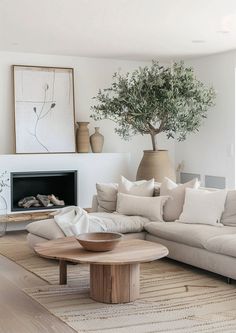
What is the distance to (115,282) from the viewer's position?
13.7 feet

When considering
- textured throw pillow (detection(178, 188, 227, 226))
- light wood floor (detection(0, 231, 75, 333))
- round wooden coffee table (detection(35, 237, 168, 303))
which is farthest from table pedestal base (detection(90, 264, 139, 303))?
textured throw pillow (detection(178, 188, 227, 226))

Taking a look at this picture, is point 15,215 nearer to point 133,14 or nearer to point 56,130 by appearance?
point 56,130

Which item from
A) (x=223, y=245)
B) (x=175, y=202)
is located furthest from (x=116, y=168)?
(x=223, y=245)

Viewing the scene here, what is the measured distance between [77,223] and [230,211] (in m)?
1.60

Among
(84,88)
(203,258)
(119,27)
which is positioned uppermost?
(119,27)

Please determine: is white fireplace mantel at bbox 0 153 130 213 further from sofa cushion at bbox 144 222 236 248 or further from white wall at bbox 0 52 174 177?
sofa cushion at bbox 144 222 236 248

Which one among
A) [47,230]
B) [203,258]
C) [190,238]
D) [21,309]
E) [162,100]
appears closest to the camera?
[21,309]

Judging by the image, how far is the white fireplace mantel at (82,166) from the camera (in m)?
7.43

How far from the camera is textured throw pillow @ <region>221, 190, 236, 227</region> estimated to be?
5511mm

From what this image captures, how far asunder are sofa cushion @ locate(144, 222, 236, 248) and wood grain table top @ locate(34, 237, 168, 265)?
68 centimetres

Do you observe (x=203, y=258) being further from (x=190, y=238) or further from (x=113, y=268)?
(x=113, y=268)

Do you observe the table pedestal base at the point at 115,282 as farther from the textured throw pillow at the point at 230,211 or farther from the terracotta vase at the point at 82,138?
the terracotta vase at the point at 82,138

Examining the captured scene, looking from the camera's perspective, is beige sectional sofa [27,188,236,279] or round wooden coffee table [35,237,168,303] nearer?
round wooden coffee table [35,237,168,303]

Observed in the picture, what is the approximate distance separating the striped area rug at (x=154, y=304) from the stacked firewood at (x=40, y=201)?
2.19m
